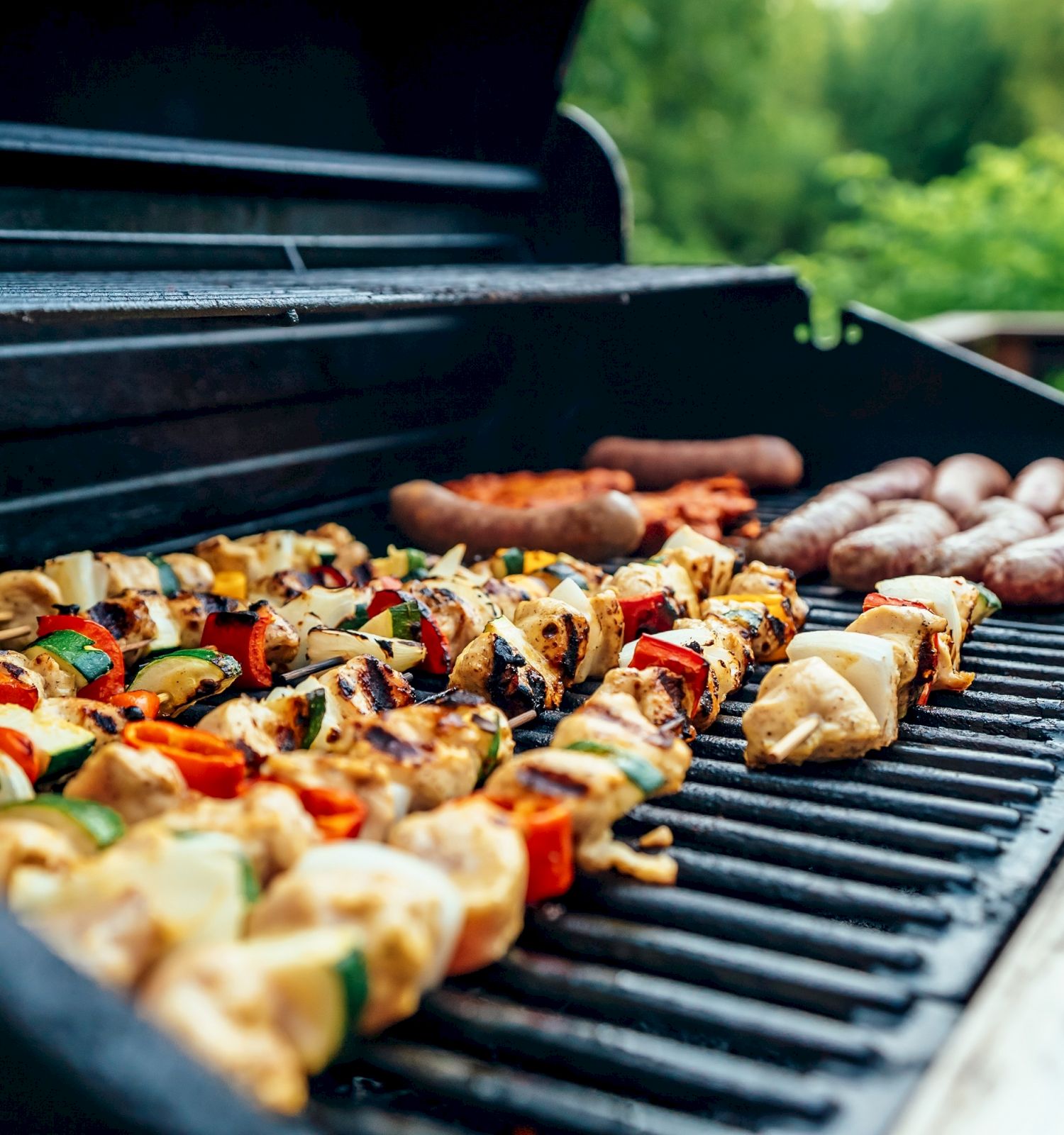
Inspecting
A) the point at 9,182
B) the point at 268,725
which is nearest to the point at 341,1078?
the point at 268,725

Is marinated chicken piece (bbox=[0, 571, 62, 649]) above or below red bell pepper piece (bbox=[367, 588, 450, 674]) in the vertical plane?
below

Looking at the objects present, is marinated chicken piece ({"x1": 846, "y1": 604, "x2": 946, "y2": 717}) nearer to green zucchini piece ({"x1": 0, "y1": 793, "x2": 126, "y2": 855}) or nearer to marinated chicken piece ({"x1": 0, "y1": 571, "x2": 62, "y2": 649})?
green zucchini piece ({"x1": 0, "y1": 793, "x2": 126, "y2": 855})

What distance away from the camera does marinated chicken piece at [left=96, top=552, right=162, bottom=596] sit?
344 cm

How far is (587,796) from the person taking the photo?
1989mm

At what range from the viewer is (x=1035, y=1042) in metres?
1.57

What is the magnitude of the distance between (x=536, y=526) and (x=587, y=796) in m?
2.41

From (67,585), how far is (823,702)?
222cm

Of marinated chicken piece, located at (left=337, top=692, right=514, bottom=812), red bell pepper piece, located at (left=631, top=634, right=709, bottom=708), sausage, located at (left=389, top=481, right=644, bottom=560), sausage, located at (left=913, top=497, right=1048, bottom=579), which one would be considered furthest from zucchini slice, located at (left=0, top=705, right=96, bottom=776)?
sausage, located at (left=913, top=497, right=1048, bottom=579)

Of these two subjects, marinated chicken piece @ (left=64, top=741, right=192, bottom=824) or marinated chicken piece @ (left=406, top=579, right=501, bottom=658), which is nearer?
marinated chicken piece @ (left=64, top=741, right=192, bottom=824)

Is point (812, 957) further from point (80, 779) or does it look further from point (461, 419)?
point (461, 419)

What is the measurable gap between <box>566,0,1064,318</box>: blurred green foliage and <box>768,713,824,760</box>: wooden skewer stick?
46.7 feet

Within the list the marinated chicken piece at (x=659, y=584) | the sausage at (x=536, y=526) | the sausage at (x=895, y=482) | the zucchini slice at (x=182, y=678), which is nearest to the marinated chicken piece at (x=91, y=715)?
the zucchini slice at (x=182, y=678)

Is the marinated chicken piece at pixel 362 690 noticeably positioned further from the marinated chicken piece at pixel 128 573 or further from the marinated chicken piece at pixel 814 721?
the marinated chicken piece at pixel 128 573

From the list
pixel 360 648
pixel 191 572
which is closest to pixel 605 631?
pixel 360 648
